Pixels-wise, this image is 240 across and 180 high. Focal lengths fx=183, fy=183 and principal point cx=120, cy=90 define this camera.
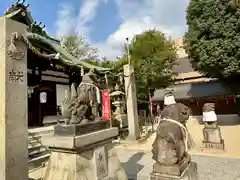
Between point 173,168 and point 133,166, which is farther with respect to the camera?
point 133,166

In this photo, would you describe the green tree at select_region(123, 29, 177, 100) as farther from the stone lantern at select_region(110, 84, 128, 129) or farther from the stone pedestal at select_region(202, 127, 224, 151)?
the stone pedestal at select_region(202, 127, 224, 151)

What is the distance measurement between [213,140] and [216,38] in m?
7.72

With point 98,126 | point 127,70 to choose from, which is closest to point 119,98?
point 127,70

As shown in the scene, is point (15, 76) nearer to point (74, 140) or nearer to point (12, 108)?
point (12, 108)

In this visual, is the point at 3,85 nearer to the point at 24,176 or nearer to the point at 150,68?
the point at 24,176

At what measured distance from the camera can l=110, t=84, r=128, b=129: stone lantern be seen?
36.0 ft

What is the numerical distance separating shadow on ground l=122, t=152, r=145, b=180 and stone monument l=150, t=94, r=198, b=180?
1.99 metres

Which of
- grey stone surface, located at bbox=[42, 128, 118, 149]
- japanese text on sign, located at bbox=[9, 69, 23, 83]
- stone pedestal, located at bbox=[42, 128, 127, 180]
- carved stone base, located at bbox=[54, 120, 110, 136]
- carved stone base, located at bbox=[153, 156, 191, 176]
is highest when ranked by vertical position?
japanese text on sign, located at bbox=[9, 69, 23, 83]

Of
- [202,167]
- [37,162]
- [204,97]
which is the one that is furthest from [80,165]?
[204,97]

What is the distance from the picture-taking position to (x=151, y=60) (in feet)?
67.8

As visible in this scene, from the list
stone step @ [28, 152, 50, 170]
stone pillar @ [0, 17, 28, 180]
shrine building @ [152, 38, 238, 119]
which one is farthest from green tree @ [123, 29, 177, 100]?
stone pillar @ [0, 17, 28, 180]

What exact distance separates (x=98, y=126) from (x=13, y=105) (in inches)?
61.5

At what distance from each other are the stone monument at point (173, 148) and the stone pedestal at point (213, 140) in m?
4.94

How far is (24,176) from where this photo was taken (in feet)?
10.8
